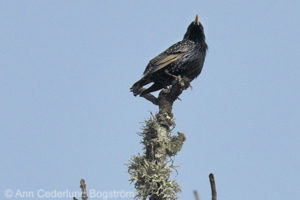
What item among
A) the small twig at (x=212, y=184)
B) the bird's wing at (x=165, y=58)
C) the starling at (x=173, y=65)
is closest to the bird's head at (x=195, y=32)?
the starling at (x=173, y=65)

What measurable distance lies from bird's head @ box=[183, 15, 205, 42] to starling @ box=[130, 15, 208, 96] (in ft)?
1.28

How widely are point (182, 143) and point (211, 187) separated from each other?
2.22 meters

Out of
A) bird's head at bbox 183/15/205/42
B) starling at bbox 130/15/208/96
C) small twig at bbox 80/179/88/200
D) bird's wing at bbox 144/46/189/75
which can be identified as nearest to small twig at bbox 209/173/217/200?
small twig at bbox 80/179/88/200

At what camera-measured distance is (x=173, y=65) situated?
873cm

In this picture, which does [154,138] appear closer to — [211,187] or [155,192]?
[155,192]

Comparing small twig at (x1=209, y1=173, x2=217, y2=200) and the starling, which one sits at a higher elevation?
the starling

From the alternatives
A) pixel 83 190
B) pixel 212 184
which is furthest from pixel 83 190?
pixel 212 184

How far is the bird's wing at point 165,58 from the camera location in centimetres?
873

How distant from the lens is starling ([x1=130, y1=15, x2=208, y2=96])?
8648 millimetres

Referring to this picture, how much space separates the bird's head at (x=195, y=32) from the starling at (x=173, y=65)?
0.39m

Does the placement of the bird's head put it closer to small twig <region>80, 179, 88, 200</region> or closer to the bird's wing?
the bird's wing

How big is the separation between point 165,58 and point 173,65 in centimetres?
26

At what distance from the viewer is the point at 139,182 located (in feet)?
17.0

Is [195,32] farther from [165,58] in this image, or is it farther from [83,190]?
[83,190]
